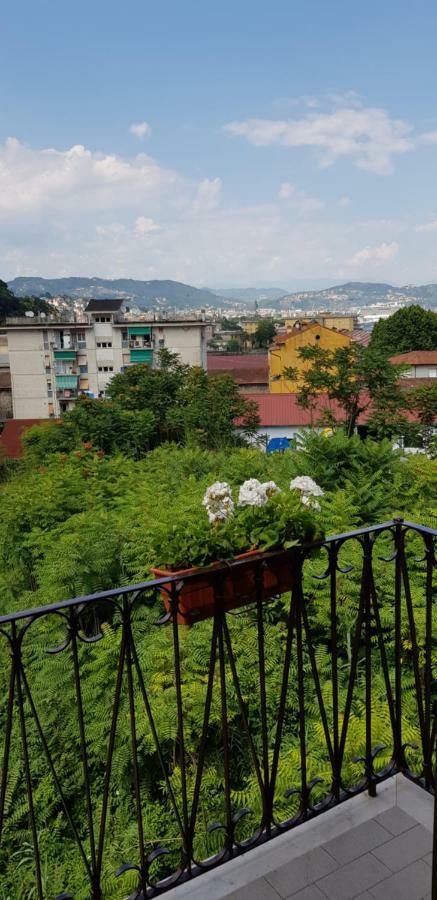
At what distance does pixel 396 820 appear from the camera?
2.19m

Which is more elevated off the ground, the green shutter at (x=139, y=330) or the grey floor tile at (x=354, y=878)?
the green shutter at (x=139, y=330)

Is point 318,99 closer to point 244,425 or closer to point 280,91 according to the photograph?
point 280,91

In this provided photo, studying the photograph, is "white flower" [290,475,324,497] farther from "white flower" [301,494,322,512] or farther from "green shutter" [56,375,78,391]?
"green shutter" [56,375,78,391]

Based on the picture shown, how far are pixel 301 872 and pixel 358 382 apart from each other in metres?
16.3

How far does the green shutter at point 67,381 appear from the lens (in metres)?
45.6

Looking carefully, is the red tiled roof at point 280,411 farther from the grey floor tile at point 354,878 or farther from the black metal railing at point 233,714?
the grey floor tile at point 354,878

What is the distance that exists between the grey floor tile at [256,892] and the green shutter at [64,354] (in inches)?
1815

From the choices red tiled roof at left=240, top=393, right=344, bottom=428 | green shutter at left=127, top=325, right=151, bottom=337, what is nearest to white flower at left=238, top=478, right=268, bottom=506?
red tiled roof at left=240, top=393, right=344, bottom=428

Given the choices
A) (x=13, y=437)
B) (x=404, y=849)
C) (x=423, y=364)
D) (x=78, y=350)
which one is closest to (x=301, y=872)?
(x=404, y=849)

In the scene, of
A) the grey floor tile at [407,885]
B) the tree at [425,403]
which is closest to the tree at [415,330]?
the tree at [425,403]

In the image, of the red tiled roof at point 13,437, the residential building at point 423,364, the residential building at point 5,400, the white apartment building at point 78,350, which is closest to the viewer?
the red tiled roof at point 13,437

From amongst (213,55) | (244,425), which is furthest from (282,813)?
(244,425)

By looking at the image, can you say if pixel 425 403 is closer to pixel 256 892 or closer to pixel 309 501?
pixel 309 501

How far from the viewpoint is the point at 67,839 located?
379cm
